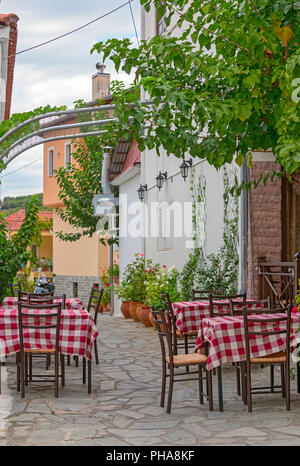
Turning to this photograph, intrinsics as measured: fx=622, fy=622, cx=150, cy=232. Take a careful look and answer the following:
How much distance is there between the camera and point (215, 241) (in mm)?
12141

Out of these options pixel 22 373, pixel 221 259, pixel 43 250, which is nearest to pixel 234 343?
pixel 22 373

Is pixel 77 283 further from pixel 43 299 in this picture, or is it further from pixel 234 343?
pixel 234 343

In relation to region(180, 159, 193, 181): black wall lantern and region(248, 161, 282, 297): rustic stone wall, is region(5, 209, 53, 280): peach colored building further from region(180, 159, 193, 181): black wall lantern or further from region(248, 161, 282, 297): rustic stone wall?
region(248, 161, 282, 297): rustic stone wall

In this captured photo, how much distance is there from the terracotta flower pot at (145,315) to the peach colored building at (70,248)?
1362 cm

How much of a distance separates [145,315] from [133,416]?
847 centimetres

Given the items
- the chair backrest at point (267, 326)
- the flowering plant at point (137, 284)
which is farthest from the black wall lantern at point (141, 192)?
the chair backrest at point (267, 326)

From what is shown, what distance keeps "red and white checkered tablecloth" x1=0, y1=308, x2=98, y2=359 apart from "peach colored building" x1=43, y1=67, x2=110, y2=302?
2099 cm

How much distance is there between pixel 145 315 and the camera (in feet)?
47.9

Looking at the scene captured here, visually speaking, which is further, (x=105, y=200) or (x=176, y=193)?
(x=105, y=200)

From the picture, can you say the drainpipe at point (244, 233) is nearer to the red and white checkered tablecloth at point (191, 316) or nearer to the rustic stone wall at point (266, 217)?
the rustic stone wall at point (266, 217)

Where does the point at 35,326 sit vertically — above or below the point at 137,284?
below

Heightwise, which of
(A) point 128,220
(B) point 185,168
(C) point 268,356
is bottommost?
(C) point 268,356
